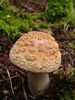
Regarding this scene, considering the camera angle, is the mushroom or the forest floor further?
the forest floor

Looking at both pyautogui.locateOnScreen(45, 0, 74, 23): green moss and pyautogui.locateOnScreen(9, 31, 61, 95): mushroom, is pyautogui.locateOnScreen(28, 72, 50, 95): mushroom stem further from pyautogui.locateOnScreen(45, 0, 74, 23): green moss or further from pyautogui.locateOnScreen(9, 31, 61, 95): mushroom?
pyautogui.locateOnScreen(45, 0, 74, 23): green moss

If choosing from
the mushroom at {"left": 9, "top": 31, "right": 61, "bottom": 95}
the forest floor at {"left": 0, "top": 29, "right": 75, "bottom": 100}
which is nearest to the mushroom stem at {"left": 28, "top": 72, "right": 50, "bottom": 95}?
the forest floor at {"left": 0, "top": 29, "right": 75, "bottom": 100}

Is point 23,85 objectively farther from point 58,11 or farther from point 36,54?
point 58,11

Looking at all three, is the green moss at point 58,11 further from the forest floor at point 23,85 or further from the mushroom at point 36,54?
the mushroom at point 36,54

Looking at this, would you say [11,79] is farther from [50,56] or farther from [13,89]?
[50,56]

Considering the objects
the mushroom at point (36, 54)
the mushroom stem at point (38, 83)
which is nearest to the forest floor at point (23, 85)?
the mushroom stem at point (38, 83)

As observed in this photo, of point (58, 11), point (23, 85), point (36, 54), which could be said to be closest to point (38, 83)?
point (23, 85)

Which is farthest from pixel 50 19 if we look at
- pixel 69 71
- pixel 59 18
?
pixel 69 71
